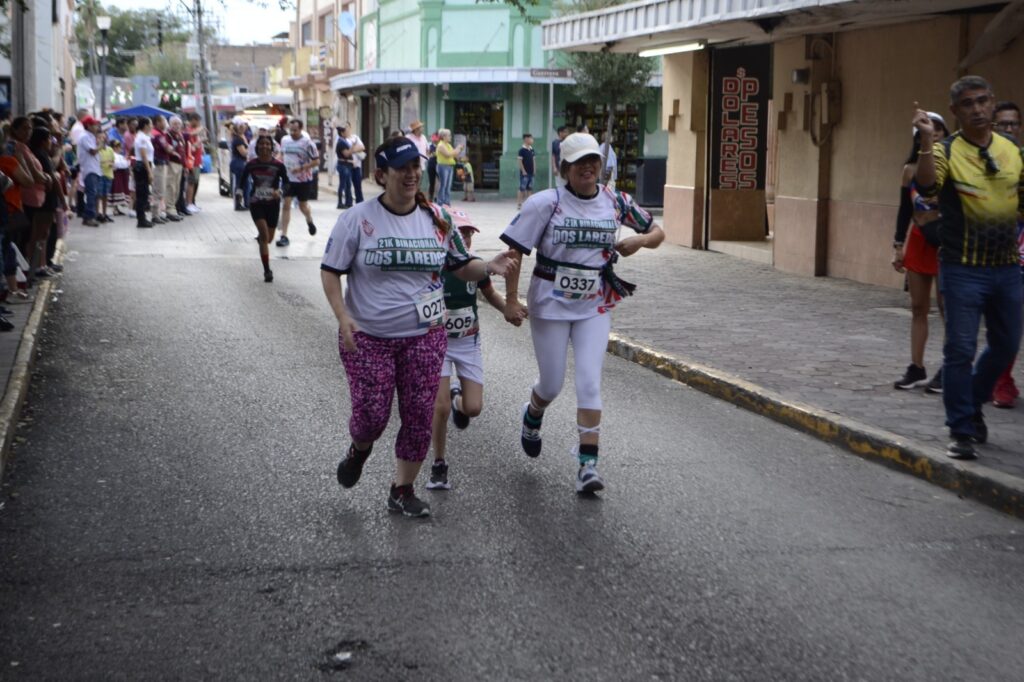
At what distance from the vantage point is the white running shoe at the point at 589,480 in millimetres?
6965

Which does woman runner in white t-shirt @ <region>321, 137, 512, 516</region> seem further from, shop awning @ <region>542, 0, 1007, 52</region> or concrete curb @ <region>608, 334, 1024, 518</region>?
shop awning @ <region>542, 0, 1007, 52</region>

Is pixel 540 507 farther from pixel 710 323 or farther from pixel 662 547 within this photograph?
pixel 710 323

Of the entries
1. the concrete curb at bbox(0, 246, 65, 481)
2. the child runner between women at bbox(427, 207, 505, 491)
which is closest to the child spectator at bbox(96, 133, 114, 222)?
the concrete curb at bbox(0, 246, 65, 481)

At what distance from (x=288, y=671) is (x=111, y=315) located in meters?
10.2

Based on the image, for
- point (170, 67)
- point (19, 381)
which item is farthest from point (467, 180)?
point (170, 67)

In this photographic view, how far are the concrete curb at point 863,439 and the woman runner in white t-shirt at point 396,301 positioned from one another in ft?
8.74

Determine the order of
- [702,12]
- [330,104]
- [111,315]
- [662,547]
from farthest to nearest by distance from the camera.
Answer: [330,104] → [702,12] → [111,315] → [662,547]

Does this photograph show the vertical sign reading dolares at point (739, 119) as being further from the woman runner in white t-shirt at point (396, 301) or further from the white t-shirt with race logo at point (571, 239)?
the woman runner in white t-shirt at point (396, 301)

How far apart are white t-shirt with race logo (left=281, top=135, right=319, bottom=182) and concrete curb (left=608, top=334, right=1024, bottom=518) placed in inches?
524

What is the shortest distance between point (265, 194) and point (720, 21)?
228 inches

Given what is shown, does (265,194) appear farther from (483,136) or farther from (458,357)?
(483,136)

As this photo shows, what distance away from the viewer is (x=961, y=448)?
7.51m

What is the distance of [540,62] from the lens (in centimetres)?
4088

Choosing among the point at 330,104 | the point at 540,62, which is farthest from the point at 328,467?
the point at 330,104
